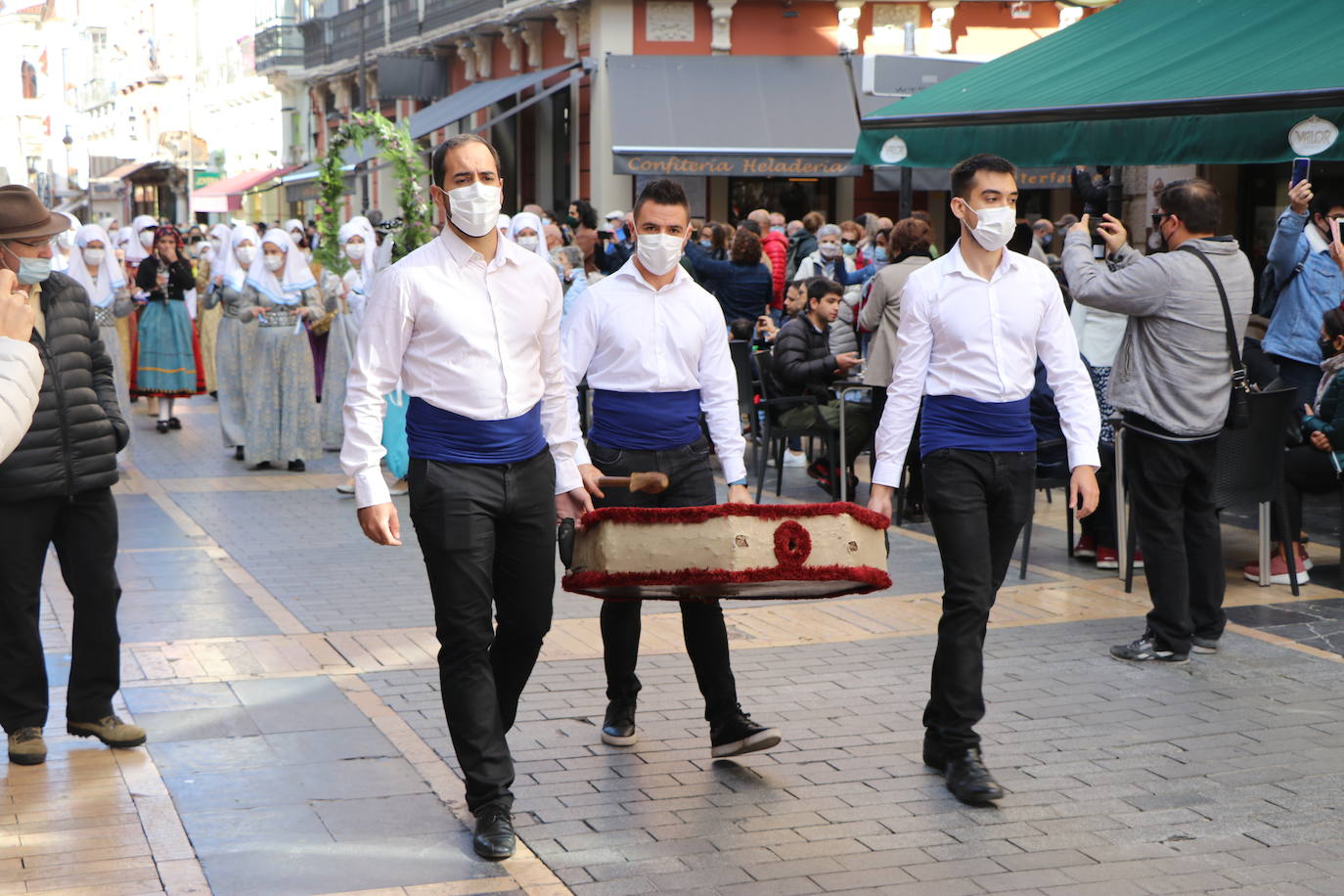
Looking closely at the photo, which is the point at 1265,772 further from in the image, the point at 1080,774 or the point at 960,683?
the point at 960,683

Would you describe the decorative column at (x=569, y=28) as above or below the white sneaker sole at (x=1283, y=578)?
above

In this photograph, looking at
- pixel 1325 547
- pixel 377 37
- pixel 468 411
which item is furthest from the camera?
pixel 377 37

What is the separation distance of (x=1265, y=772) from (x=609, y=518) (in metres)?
2.40

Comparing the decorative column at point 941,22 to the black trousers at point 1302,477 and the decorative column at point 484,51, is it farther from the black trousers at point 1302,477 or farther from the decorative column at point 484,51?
the black trousers at point 1302,477

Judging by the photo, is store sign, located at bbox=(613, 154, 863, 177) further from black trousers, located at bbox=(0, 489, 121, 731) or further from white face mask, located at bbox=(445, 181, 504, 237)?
white face mask, located at bbox=(445, 181, 504, 237)

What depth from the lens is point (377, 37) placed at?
1479 inches

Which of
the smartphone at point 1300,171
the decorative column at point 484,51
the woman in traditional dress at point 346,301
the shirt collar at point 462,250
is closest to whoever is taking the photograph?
the shirt collar at point 462,250

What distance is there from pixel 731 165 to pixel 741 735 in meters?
19.4

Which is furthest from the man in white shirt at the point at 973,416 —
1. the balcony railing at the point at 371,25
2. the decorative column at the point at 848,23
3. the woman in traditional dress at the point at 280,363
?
the balcony railing at the point at 371,25

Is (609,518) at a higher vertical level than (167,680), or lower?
higher

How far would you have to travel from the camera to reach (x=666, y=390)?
570 centimetres

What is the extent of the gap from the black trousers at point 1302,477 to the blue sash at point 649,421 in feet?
14.0

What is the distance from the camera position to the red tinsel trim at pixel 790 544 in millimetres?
4855

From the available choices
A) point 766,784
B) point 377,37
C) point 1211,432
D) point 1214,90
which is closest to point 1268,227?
Answer: point 1214,90
